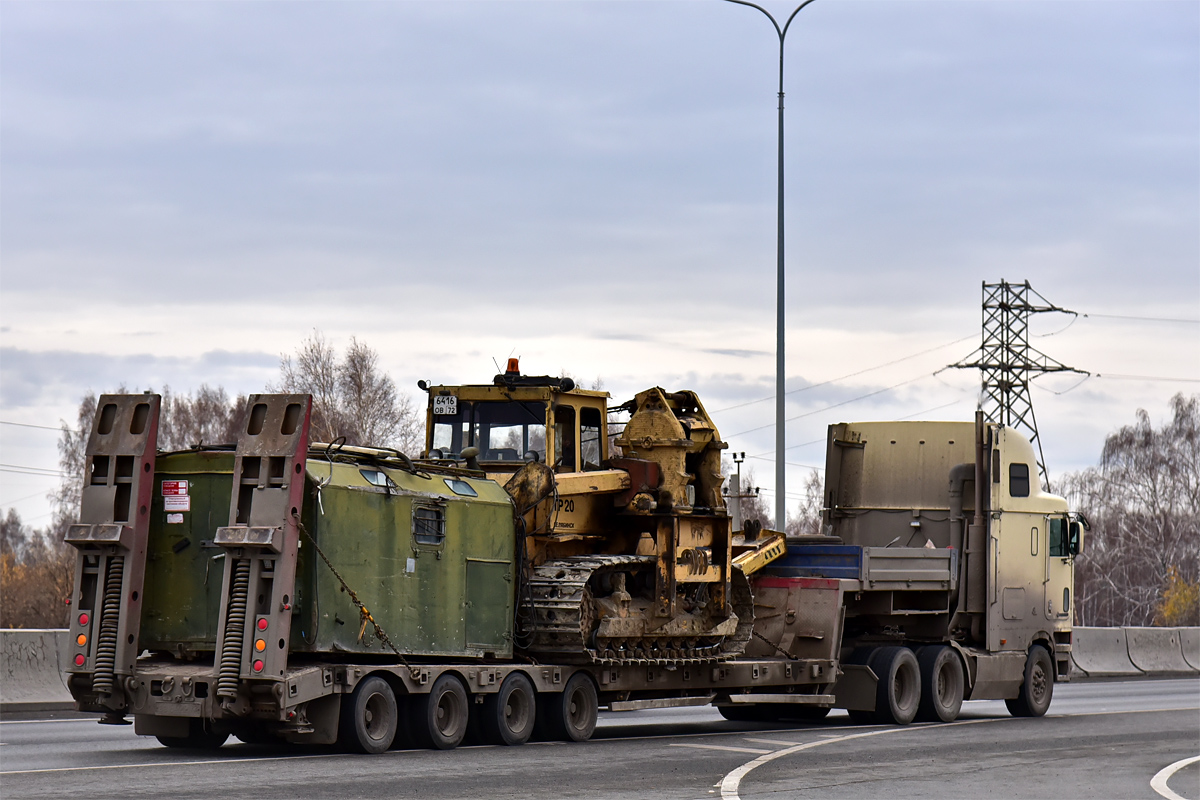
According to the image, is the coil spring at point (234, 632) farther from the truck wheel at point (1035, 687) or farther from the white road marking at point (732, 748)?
the truck wheel at point (1035, 687)

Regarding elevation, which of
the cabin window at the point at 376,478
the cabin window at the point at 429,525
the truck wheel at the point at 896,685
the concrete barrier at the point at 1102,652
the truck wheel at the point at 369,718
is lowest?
the truck wheel at the point at 369,718

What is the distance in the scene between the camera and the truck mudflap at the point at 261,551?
14766mm

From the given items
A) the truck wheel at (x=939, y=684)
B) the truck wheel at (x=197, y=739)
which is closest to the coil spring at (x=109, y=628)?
the truck wheel at (x=197, y=739)

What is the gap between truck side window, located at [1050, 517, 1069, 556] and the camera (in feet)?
80.7

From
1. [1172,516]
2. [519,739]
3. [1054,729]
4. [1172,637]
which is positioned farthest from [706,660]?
[1172,516]

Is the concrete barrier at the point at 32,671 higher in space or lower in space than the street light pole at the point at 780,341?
lower

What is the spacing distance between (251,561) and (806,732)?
8.08m

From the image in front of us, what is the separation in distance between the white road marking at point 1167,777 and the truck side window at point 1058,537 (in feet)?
22.9

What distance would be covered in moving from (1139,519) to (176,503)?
7226 cm

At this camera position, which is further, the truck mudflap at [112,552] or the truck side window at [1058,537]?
the truck side window at [1058,537]

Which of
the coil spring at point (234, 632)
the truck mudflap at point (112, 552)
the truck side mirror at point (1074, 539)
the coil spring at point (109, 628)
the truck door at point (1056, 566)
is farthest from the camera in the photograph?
the truck side mirror at point (1074, 539)

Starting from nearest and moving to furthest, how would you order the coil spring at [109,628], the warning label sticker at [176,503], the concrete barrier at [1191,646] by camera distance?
1. the coil spring at [109,628]
2. the warning label sticker at [176,503]
3. the concrete barrier at [1191,646]

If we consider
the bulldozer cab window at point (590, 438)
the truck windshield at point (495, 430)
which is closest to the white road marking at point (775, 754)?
the bulldozer cab window at point (590, 438)

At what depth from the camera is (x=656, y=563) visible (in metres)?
19.4
